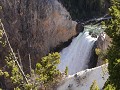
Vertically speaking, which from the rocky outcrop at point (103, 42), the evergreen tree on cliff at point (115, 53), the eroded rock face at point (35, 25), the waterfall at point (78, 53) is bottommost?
the evergreen tree on cliff at point (115, 53)

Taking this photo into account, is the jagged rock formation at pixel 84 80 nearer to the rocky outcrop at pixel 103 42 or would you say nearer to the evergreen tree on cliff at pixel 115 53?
the rocky outcrop at pixel 103 42

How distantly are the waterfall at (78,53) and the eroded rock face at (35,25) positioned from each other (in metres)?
1.32

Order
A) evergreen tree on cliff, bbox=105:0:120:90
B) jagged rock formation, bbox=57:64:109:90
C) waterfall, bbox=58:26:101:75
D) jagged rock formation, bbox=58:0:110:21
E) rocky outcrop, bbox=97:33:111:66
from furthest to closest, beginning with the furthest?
jagged rock formation, bbox=58:0:110:21 → waterfall, bbox=58:26:101:75 → rocky outcrop, bbox=97:33:111:66 → jagged rock formation, bbox=57:64:109:90 → evergreen tree on cliff, bbox=105:0:120:90

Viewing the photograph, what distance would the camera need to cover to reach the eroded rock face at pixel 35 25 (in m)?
31.4

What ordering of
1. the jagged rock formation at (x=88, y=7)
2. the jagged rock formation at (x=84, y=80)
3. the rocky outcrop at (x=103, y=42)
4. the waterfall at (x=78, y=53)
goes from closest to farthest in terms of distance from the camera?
the jagged rock formation at (x=84, y=80) → the rocky outcrop at (x=103, y=42) → the waterfall at (x=78, y=53) → the jagged rock formation at (x=88, y=7)

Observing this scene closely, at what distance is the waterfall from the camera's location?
29845 mm

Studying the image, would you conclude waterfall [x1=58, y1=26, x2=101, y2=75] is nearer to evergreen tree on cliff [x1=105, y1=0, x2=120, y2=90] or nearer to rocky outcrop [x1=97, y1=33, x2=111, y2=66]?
rocky outcrop [x1=97, y1=33, x2=111, y2=66]

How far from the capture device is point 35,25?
106 feet

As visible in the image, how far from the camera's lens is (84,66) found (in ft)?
98.0

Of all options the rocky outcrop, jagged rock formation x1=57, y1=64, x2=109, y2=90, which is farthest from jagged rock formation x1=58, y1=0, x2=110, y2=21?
jagged rock formation x1=57, y1=64, x2=109, y2=90

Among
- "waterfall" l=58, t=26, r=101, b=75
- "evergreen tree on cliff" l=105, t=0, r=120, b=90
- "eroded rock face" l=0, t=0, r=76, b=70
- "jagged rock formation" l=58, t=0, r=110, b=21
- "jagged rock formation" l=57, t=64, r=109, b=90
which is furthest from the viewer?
"jagged rock formation" l=58, t=0, r=110, b=21

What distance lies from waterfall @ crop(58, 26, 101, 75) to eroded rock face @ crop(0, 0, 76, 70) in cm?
132

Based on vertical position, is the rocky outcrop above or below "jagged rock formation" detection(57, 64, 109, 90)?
above

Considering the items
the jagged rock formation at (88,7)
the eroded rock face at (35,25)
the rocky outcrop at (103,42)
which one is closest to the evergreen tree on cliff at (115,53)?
the rocky outcrop at (103,42)
